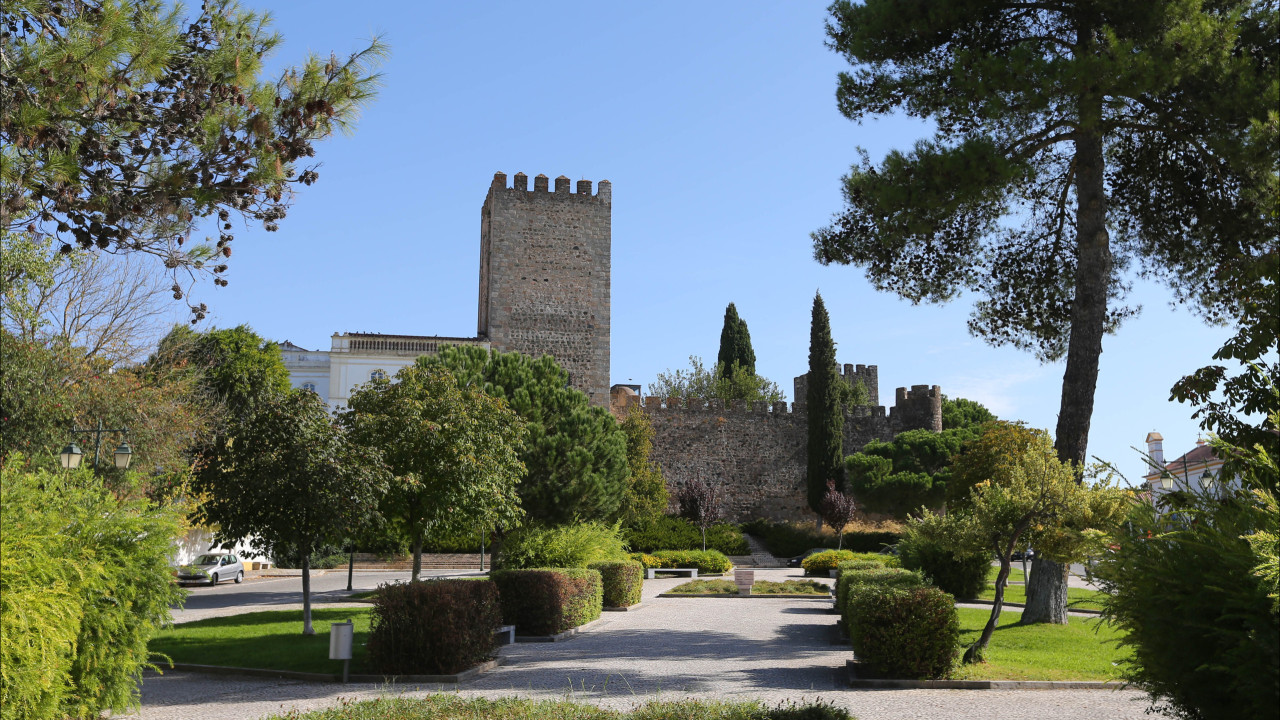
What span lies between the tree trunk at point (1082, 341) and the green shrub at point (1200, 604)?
9370 mm

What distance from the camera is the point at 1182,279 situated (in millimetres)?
15547

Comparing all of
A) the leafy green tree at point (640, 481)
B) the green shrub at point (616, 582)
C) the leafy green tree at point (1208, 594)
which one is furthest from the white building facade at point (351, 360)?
the leafy green tree at point (1208, 594)

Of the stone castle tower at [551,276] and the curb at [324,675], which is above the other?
the stone castle tower at [551,276]

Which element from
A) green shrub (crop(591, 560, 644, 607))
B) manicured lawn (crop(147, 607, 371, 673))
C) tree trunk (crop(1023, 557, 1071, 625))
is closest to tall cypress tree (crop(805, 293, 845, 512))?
green shrub (crop(591, 560, 644, 607))

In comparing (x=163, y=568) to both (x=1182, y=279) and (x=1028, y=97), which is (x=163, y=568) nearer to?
(x=1028, y=97)

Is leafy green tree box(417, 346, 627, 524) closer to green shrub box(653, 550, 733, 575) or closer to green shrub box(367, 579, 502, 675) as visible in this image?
green shrub box(653, 550, 733, 575)

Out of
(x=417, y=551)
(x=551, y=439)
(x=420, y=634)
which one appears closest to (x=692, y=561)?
(x=551, y=439)

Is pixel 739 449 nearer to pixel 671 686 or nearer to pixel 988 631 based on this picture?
pixel 988 631

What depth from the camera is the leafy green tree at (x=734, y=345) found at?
57000mm

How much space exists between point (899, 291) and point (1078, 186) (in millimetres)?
3145

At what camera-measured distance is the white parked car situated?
26.2m

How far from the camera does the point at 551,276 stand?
116 ft

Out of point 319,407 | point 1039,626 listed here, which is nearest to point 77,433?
point 319,407

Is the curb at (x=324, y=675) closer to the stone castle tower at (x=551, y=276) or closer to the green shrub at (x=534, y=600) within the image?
the green shrub at (x=534, y=600)
